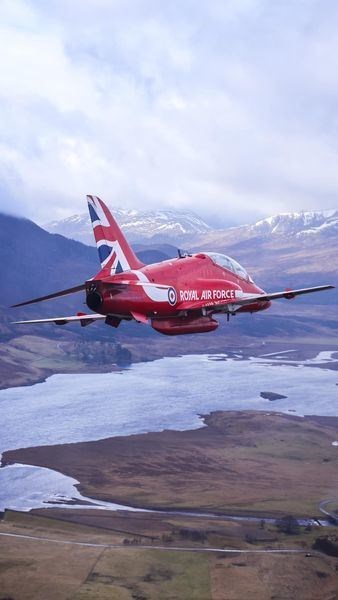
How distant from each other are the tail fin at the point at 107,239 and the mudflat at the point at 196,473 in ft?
427

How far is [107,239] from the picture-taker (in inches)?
1393

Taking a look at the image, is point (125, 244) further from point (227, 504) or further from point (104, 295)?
point (227, 504)

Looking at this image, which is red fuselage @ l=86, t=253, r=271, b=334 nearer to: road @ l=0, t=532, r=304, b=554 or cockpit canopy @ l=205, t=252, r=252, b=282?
cockpit canopy @ l=205, t=252, r=252, b=282

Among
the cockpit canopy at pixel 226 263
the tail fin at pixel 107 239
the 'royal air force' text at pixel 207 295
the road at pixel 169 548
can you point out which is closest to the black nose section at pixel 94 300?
the tail fin at pixel 107 239

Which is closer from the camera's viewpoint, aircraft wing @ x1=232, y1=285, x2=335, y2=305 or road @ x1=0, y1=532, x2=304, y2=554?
aircraft wing @ x1=232, y1=285, x2=335, y2=305

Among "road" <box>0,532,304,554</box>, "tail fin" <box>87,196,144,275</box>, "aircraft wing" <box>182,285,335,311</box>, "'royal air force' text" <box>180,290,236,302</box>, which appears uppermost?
"tail fin" <box>87,196,144,275</box>

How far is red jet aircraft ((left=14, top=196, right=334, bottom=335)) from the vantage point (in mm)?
33594

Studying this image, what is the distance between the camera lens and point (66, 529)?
14412cm

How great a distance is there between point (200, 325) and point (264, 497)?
446 feet

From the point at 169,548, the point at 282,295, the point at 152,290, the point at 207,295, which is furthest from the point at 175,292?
the point at 169,548

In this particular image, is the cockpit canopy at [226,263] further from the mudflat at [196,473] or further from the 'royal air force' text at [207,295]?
the mudflat at [196,473]

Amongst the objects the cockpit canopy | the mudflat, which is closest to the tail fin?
the cockpit canopy

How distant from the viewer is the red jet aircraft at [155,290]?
3359 cm

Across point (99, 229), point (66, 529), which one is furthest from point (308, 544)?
point (99, 229)
